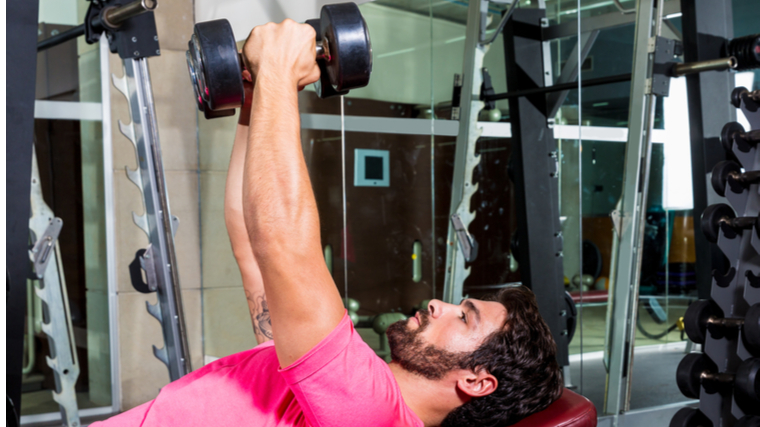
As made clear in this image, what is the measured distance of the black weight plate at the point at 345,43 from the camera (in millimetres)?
1039

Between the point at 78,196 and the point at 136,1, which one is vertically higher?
the point at 136,1

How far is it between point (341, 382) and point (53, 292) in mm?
1663

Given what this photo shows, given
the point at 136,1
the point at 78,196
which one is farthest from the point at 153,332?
the point at 136,1

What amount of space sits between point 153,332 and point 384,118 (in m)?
1.58

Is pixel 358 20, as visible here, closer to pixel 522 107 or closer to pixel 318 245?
pixel 318 245

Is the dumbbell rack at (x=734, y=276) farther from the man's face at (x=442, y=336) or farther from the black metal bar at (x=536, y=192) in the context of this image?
the man's face at (x=442, y=336)

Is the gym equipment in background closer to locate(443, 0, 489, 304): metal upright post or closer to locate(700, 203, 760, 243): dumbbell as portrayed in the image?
locate(443, 0, 489, 304): metal upright post

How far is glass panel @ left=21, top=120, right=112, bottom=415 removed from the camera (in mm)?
3104

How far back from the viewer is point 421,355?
1.25 meters

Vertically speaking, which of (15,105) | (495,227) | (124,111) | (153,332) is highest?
(124,111)

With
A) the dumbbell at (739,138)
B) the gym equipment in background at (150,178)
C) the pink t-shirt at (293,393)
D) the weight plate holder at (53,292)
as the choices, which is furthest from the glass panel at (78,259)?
the dumbbell at (739,138)

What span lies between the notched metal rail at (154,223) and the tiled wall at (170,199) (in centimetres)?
129

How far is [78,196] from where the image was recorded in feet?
10.5

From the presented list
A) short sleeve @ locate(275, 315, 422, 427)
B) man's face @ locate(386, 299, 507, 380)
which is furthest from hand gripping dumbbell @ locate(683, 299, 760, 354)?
short sleeve @ locate(275, 315, 422, 427)
